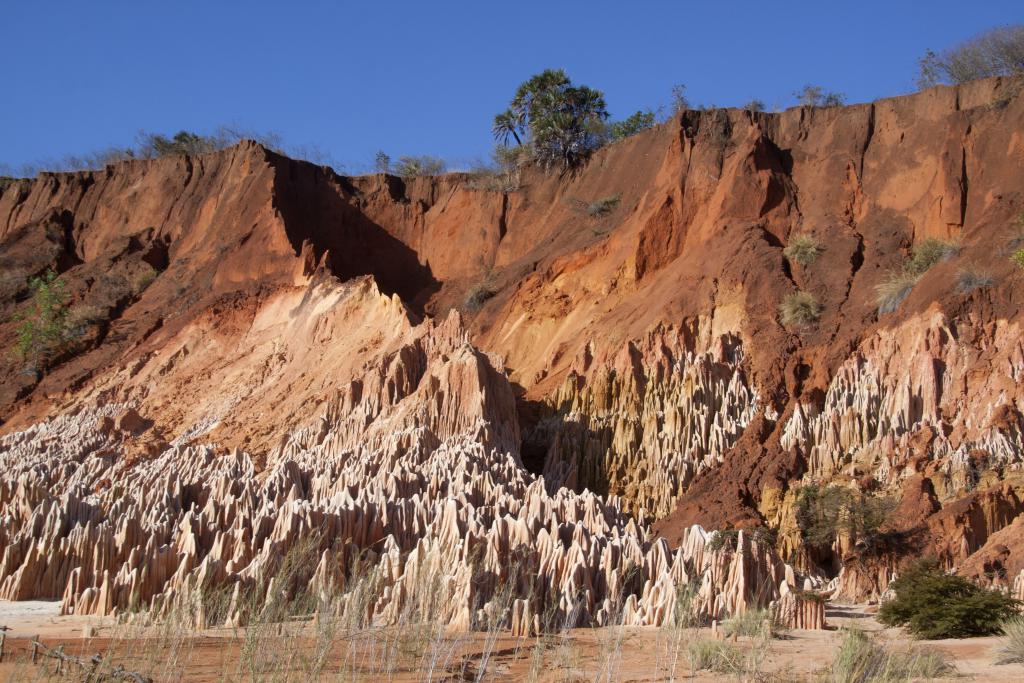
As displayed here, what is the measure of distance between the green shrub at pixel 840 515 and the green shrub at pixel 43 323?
23728 mm

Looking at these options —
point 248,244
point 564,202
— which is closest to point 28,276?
point 248,244

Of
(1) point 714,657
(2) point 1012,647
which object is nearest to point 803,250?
(2) point 1012,647

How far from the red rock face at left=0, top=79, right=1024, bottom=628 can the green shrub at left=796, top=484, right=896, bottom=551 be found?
1.11ft

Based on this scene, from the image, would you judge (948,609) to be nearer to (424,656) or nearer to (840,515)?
(840,515)

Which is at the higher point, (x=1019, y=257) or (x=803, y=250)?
(x=803, y=250)

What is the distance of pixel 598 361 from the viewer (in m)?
23.4

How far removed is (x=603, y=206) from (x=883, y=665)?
24323mm

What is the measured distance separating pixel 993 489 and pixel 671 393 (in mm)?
6837

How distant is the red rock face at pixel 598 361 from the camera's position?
637 inches

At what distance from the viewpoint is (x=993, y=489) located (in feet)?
54.0

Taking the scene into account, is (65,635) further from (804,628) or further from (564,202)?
(564,202)

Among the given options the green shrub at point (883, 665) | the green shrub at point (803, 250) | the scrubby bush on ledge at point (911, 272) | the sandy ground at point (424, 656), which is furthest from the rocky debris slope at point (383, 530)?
the scrubby bush on ledge at point (911, 272)

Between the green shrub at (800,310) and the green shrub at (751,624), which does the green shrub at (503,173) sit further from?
the green shrub at (751,624)

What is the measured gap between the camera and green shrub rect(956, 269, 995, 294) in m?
19.9
